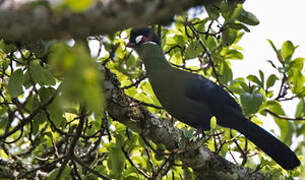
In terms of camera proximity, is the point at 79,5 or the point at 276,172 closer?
the point at 79,5

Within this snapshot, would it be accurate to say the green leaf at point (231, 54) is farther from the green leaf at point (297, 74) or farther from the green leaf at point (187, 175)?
the green leaf at point (187, 175)

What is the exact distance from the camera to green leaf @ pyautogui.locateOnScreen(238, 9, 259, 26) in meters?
2.49

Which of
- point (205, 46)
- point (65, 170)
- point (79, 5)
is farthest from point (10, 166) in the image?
point (79, 5)

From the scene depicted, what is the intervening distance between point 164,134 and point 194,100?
2.01ft

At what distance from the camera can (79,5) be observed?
2.58 feet

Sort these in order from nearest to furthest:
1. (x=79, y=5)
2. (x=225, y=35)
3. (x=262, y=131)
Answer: (x=79, y=5)
(x=225, y=35)
(x=262, y=131)

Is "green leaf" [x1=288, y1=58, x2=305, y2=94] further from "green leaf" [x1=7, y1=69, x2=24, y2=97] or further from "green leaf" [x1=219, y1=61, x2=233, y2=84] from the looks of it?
"green leaf" [x1=7, y1=69, x2=24, y2=97]

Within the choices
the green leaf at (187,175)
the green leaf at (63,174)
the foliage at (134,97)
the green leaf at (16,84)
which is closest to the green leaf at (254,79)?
the foliage at (134,97)

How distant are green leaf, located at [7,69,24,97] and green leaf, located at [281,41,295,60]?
1.97 metres

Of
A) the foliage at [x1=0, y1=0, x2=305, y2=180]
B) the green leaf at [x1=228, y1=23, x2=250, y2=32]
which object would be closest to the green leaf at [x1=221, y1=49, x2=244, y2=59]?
the foliage at [x1=0, y1=0, x2=305, y2=180]

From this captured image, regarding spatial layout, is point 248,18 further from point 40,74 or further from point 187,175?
point 40,74

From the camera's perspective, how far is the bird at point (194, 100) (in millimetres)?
2910

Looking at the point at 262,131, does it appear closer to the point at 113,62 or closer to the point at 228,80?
the point at 228,80

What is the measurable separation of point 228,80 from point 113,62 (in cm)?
101
